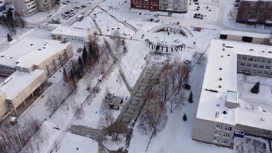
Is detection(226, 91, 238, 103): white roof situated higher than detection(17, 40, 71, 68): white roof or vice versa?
detection(17, 40, 71, 68): white roof

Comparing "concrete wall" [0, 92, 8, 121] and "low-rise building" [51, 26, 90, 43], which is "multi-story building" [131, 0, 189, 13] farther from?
"concrete wall" [0, 92, 8, 121]

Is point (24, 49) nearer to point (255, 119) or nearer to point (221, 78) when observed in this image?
point (221, 78)

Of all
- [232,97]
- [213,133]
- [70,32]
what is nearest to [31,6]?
[70,32]

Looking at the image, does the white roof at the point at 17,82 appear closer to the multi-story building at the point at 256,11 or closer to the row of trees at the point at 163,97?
the row of trees at the point at 163,97

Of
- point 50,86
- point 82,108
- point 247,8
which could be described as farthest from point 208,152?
point 247,8

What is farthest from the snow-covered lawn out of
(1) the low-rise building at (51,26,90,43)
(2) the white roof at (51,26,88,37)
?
(2) the white roof at (51,26,88,37)

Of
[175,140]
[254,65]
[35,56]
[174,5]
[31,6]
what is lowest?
[175,140]
